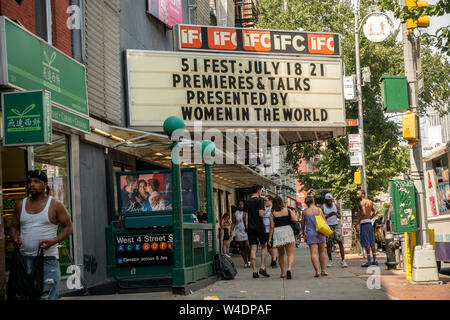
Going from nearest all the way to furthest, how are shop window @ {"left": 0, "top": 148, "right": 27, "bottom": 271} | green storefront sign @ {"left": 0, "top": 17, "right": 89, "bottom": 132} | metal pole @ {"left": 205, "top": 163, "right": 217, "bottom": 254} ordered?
green storefront sign @ {"left": 0, "top": 17, "right": 89, "bottom": 132} → shop window @ {"left": 0, "top": 148, "right": 27, "bottom": 271} → metal pole @ {"left": 205, "top": 163, "right": 217, "bottom": 254}

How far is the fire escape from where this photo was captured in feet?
127

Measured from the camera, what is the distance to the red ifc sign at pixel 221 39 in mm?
17781

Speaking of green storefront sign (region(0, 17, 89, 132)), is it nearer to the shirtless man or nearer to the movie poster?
the movie poster

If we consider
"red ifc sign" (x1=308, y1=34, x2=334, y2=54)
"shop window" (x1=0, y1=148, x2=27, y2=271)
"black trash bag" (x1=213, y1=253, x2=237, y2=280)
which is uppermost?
"red ifc sign" (x1=308, y1=34, x2=334, y2=54)

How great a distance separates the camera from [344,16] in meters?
35.2

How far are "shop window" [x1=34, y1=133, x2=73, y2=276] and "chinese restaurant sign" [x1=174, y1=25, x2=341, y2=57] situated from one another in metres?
5.63

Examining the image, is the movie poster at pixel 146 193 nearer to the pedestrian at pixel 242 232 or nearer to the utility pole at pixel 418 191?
the utility pole at pixel 418 191

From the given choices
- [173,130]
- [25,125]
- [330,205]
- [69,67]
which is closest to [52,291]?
[25,125]

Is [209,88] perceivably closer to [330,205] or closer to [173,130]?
[330,205]

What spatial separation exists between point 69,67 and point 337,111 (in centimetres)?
884

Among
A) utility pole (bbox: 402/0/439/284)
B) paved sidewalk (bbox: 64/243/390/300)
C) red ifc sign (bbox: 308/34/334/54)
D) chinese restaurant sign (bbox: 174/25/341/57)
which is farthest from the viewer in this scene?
red ifc sign (bbox: 308/34/334/54)

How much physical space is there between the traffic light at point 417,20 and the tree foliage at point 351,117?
790 inches

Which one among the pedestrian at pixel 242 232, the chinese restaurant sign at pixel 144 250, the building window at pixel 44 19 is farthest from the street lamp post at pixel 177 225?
the pedestrian at pixel 242 232

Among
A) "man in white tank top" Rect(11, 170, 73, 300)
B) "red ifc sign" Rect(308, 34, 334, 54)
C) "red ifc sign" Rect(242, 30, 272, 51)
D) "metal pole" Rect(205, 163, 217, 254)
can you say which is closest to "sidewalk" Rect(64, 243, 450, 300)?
"metal pole" Rect(205, 163, 217, 254)
